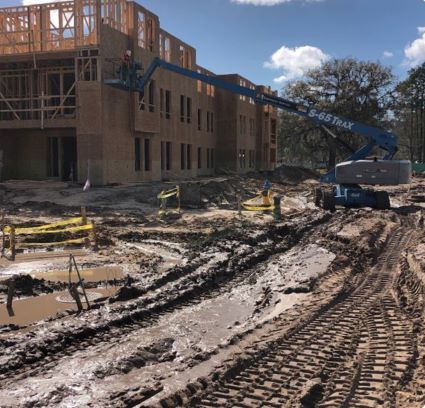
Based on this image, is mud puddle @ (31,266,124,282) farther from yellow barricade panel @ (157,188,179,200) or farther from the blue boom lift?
the blue boom lift

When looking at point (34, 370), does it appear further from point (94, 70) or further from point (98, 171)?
point (94, 70)

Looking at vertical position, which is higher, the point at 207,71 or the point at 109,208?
the point at 207,71

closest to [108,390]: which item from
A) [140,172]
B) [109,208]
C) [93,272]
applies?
[93,272]

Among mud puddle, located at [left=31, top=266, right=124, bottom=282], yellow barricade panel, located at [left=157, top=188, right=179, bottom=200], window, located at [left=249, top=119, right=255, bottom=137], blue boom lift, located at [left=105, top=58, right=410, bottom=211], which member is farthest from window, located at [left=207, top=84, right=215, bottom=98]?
mud puddle, located at [left=31, top=266, right=124, bottom=282]

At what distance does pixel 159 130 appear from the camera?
30.0 m

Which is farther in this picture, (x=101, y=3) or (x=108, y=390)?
(x=101, y=3)

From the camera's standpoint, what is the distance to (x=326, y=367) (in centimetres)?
521

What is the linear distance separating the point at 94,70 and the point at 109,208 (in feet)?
27.5

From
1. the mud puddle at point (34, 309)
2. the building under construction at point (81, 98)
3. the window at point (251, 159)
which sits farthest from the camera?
the window at point (251, 159)

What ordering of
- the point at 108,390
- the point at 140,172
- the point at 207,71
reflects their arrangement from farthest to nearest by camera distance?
1. the point at 207,71
2. the point at 140,172
3. the point at 108,390

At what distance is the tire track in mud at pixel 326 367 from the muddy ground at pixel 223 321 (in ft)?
0.06

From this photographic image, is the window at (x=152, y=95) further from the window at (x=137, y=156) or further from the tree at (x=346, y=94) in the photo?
the tree at (x=346, y=94)

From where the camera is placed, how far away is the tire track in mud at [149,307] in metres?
5.74

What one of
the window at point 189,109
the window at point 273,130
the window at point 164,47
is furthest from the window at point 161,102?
the window at point 273,130
